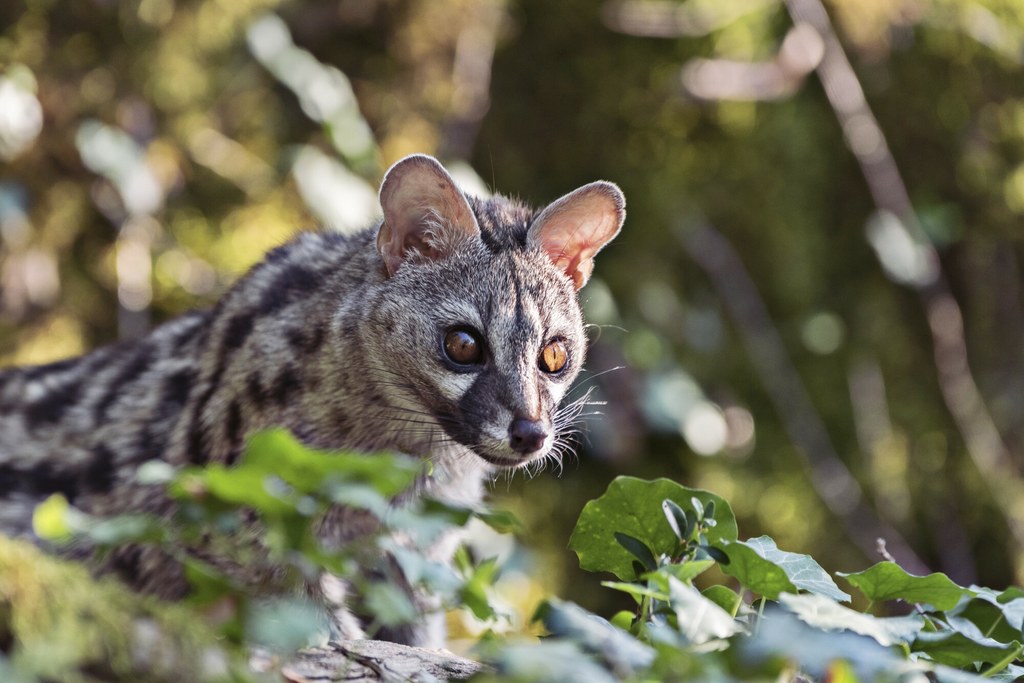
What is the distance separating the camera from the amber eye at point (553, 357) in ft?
11.1

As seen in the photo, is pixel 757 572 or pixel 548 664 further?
pixel 757 572

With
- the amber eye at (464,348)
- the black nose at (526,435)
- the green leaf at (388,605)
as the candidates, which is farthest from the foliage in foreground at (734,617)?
the amber eye at (464,348)

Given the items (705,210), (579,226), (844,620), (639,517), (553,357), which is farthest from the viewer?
(705,210)

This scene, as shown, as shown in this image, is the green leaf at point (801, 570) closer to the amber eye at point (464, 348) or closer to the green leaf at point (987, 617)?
the green leaf at point (987, 617)

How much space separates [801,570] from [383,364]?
1.79 metres

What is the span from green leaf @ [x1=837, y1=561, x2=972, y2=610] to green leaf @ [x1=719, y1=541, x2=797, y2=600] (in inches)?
6.5

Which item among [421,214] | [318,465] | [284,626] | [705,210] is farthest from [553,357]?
[705,210]

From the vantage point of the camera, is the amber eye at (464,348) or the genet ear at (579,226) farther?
the genet ear at (579,226)

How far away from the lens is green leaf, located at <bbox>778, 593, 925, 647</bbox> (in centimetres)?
162

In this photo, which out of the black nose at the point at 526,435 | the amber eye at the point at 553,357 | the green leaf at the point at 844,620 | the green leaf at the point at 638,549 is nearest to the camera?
the green leaf at the point at 844,620

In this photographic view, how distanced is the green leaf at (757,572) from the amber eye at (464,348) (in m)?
1.49

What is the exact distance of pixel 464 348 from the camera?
3.28 m

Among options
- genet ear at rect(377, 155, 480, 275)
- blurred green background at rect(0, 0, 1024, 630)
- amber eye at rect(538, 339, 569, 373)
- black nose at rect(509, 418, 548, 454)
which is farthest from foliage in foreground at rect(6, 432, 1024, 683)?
blurred green background at rect(0, 0, 1024, 630)

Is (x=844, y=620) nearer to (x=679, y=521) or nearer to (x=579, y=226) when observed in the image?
(x=679, y=521)
